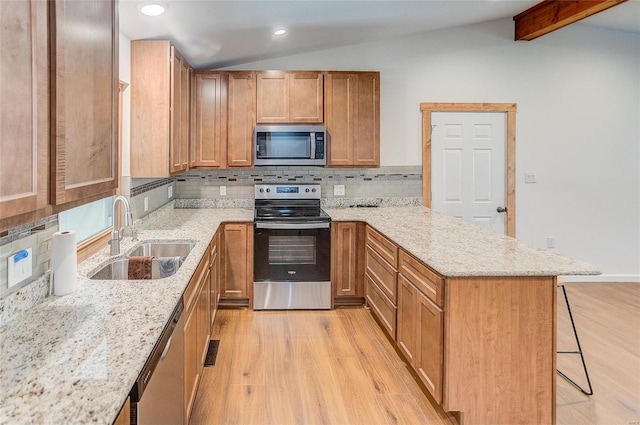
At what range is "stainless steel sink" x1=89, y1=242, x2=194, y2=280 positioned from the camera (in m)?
2.33

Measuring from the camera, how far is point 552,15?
4180 mm

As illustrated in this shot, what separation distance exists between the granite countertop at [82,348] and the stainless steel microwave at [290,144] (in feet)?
7.31

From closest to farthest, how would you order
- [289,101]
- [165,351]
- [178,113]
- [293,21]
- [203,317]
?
[165,351] → [203,317] → [293,21] → [178,113] → [289,101]

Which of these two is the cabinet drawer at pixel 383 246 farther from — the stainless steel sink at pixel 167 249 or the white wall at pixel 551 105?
the stainless steel sink at pixel 167 249

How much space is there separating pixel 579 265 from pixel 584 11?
2.66m

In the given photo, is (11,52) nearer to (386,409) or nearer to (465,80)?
(386,409)

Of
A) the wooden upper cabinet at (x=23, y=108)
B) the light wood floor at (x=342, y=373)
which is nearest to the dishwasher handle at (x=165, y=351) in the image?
the wooden upper cabinet at (x=23, y=108)

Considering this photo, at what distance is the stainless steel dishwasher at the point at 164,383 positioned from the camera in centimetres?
126

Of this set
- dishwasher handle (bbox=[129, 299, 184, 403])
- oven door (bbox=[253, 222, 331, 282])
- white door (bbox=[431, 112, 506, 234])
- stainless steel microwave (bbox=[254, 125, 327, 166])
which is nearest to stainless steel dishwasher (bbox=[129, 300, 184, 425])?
dishwasher handle (bbox=[129, 299, 184, 403])

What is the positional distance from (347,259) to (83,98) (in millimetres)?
3047

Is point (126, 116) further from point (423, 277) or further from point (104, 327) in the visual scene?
point (423, 277)

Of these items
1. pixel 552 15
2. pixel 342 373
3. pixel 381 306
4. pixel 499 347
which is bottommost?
pixel 342 373

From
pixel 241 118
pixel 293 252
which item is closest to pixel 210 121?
pixel 241 118

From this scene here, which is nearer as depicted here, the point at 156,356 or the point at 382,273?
the point at 156,356
